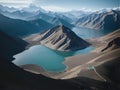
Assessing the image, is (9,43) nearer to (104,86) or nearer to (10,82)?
(104,86)

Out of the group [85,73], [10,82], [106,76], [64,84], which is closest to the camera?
[10,82]

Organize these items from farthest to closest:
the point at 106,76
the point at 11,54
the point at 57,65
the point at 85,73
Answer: the point at 11,54, the point at 57,65, the point at 85,73, the point at 106,76

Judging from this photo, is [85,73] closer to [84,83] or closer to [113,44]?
[84,83]

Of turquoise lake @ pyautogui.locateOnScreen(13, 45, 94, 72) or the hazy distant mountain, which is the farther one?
the hazy distant mountain

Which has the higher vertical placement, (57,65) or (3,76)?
(57,65)

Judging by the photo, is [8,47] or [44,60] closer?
[44,60]

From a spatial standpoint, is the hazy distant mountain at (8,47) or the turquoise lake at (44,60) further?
the hazy distant mountain at (8,47)

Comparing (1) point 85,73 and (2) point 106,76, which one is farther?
(1) point 85,73

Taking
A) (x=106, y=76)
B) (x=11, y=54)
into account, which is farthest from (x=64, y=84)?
(x=11, y=54)

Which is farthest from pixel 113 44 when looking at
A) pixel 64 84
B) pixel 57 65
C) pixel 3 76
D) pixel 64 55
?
pixel 3 76

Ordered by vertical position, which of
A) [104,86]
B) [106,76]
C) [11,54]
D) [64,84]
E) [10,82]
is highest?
[11,54]

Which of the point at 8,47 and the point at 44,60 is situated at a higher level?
the point at 8,47
